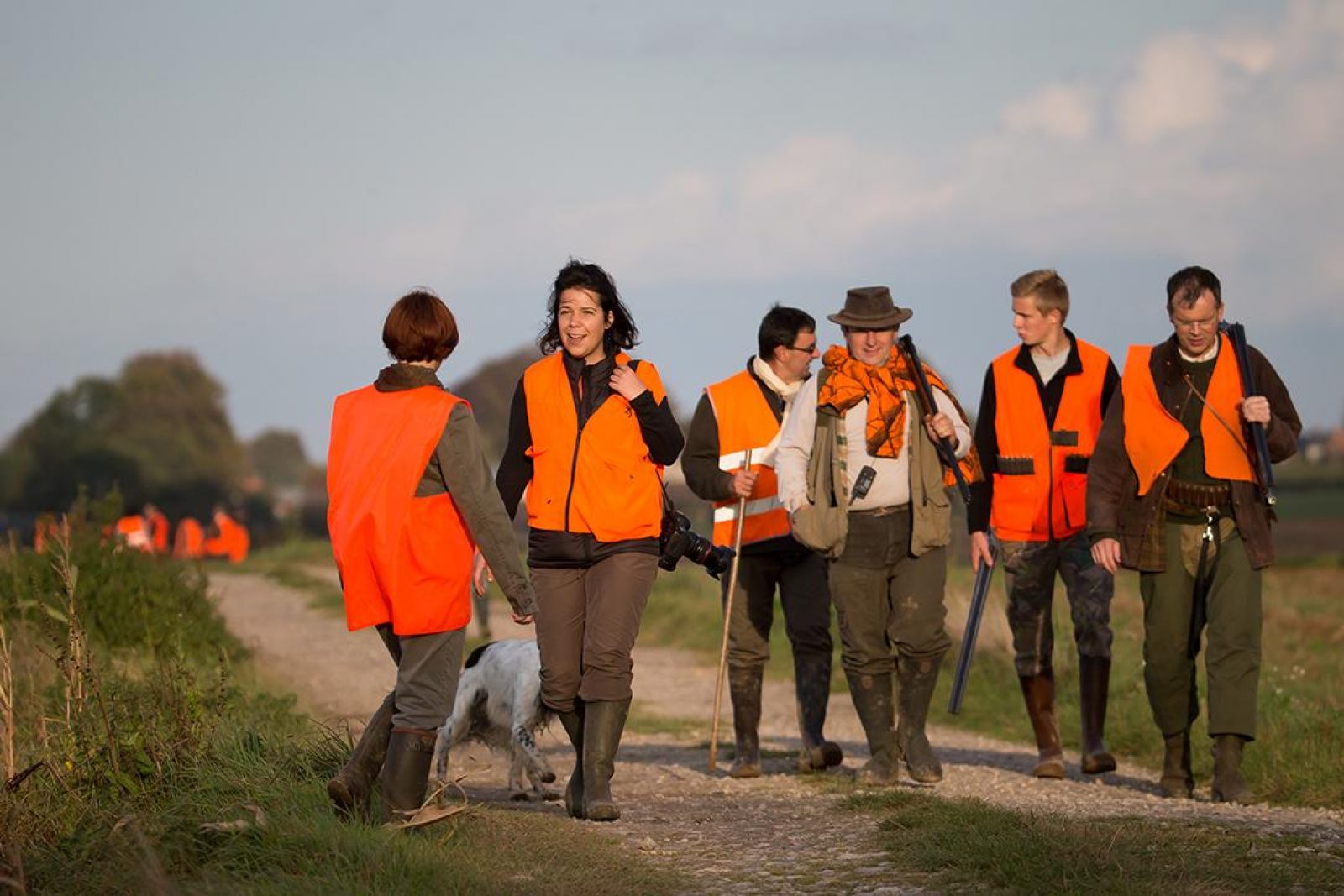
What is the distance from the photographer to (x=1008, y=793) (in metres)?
9.73

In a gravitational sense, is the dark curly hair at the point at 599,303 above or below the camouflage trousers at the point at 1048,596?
above

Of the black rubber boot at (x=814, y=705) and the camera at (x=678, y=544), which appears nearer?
the camera at (x=678, y=544)

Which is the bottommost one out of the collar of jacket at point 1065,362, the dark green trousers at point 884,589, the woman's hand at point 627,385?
the dark green trousers at point 884,589

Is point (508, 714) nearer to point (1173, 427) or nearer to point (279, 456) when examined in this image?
point (1173, 427)

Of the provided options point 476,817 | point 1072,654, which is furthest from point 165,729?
point 1072,654

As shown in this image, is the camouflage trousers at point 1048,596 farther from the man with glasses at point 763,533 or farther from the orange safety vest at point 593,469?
the orange safety vest at point 593,469

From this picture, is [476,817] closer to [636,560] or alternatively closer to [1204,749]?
[636,560]

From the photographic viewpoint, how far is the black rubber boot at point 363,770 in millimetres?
7145

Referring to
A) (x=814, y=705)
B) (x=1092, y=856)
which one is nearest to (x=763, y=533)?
(x=814, y=705)

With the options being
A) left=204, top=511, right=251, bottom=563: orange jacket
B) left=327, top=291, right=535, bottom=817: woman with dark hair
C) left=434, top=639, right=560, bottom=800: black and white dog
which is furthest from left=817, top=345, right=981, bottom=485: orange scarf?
left=204, top=511, right=251, bottom=563: orange jacket

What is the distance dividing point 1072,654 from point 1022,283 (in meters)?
4.57

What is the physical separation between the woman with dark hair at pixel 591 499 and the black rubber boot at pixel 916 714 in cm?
182

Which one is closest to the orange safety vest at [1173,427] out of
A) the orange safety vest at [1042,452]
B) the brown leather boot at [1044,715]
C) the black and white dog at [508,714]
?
the orange safety vest at [1042,452]

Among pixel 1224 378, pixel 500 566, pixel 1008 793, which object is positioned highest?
pixel 1224 378
